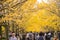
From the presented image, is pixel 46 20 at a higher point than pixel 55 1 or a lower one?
lower

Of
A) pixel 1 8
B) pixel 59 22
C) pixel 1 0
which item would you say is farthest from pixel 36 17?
pixel 1 8

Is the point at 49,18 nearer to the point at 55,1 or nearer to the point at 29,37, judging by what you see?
the point at 55,1

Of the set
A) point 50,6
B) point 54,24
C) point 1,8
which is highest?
point 1,8

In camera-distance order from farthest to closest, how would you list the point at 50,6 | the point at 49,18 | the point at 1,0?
the point at 49,18
the point at 50,6
the point at 1,0

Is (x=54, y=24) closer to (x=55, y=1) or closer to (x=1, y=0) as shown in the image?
(x=55, y=1)

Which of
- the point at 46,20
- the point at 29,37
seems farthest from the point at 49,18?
the point at 29,37

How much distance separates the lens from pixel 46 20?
120 feet

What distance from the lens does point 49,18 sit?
1426 inches

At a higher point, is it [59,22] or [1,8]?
[1,8]

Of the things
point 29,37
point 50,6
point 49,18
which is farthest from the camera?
point 49,18

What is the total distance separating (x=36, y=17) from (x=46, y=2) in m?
2.64

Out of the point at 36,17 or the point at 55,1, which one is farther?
the point at 36,17

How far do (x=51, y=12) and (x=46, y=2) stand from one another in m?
1.63

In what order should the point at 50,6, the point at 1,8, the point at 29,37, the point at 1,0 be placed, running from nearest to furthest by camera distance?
the point at 1,8 < the point at 1,0 < the point at 29,37 < the point at 50,6
